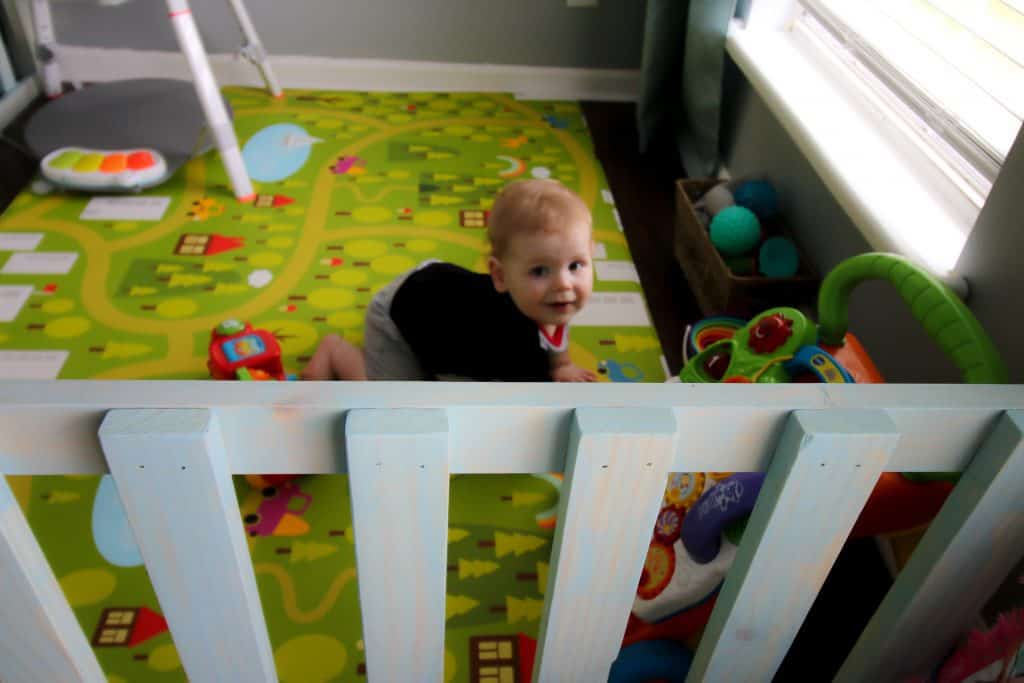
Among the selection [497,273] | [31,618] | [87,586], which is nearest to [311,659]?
[87,586]

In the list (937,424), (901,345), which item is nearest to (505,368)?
(901,345)

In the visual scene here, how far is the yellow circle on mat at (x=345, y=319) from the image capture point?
60.2 inches

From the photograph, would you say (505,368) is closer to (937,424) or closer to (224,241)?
(937,424)

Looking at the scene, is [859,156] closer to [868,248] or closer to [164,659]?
[868,248]

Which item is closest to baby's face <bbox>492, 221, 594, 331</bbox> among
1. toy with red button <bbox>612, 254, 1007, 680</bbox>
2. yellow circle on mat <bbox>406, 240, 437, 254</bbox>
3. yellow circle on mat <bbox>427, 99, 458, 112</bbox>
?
toy with red button <bbox>612, 254, 1007, 680</bbox>

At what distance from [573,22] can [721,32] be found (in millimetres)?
725

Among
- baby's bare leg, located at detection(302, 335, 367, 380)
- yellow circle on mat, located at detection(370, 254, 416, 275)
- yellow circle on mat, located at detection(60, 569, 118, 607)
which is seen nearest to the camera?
yellow circle on mat, located at detection(60, 569, 118, 607)

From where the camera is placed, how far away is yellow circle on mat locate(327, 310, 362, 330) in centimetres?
153

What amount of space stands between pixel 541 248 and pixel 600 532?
0.56 meters

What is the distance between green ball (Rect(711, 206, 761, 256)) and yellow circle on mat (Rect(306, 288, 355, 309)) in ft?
2.44

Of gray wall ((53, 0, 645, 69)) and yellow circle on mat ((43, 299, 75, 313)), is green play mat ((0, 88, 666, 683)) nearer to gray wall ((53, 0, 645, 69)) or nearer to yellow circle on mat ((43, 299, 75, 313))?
yellow circle on mat ((43, 299, 75, 313))

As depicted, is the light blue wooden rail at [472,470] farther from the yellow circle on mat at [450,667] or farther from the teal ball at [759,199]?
the teal ball at [759,199]

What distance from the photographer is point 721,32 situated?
1.78 meters

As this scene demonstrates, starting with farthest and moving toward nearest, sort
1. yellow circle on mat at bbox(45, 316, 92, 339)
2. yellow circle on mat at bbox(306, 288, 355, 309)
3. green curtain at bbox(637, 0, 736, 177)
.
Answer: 1. green curtain at bbox(637, 0, 736, 177)
2. yellow circle on mat at bbox(306, 288, 355, 309)
3. yellow circle on mat at bbox(45, 316, 92, 339)
